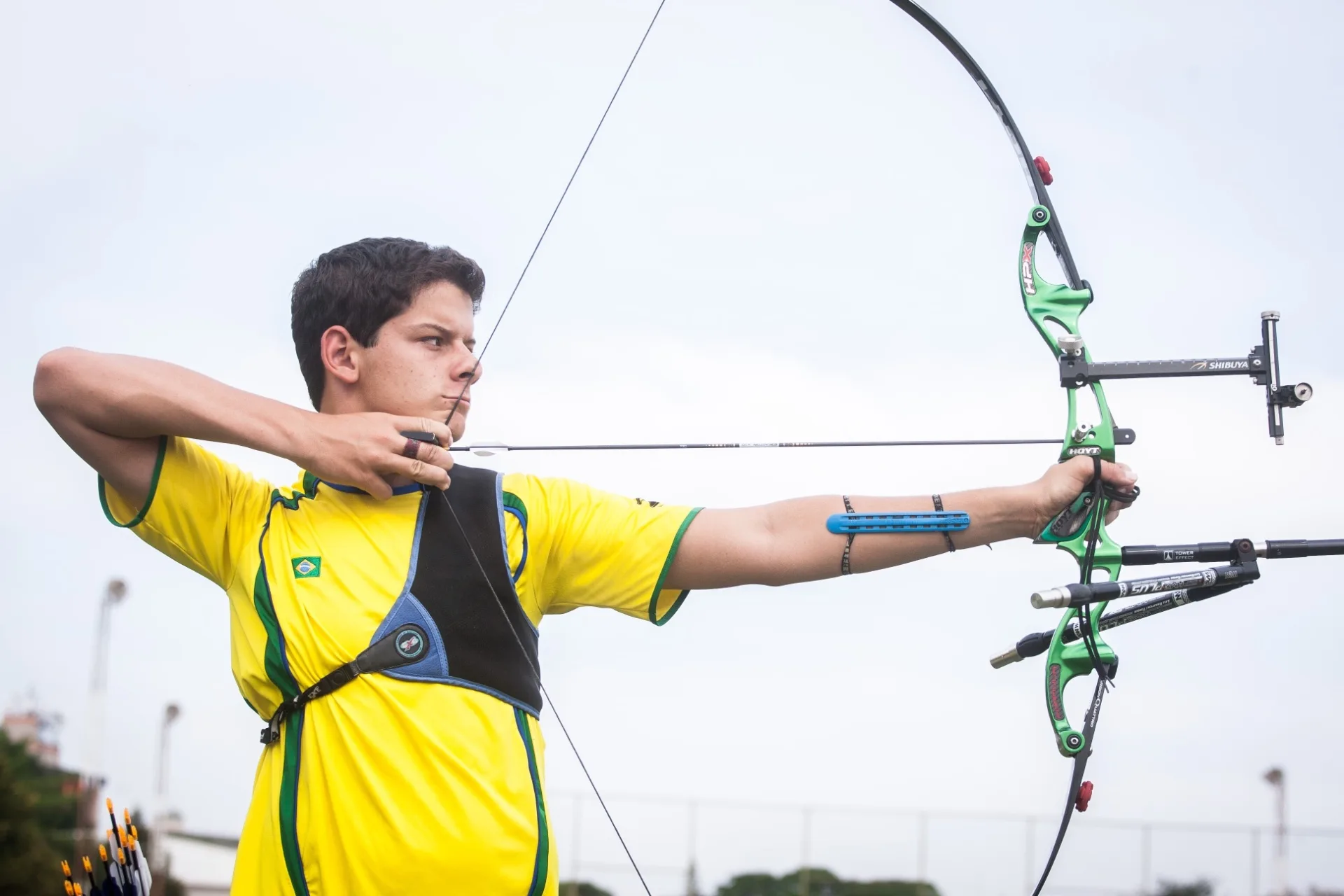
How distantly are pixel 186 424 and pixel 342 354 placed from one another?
314 millimetres

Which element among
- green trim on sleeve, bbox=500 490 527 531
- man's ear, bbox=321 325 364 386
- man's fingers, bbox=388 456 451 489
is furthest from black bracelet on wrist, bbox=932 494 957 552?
man's ear, bbox=321 325 364 386

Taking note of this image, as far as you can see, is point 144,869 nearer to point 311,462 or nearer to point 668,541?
point 311,462

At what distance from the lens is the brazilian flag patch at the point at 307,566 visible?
6.57 ft

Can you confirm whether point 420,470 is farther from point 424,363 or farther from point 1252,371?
point 1252,371

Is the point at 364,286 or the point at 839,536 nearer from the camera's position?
the point at 839,536

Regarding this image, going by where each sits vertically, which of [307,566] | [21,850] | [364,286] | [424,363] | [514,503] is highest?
[364,286]

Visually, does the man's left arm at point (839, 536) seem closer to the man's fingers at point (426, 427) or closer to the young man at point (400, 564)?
the young man at point (400, 564)

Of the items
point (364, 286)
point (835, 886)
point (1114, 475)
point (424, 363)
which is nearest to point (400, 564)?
point (424, 363)

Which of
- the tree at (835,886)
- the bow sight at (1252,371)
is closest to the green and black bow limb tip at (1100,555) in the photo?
the bow sight at (1252,371)

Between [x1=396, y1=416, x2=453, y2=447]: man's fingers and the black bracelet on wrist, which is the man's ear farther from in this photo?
the black bracelet on wrist

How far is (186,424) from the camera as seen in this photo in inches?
79.7

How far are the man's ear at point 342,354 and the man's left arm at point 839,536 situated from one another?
62 cm

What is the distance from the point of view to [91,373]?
79.6 inches

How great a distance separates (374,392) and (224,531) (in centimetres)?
31
